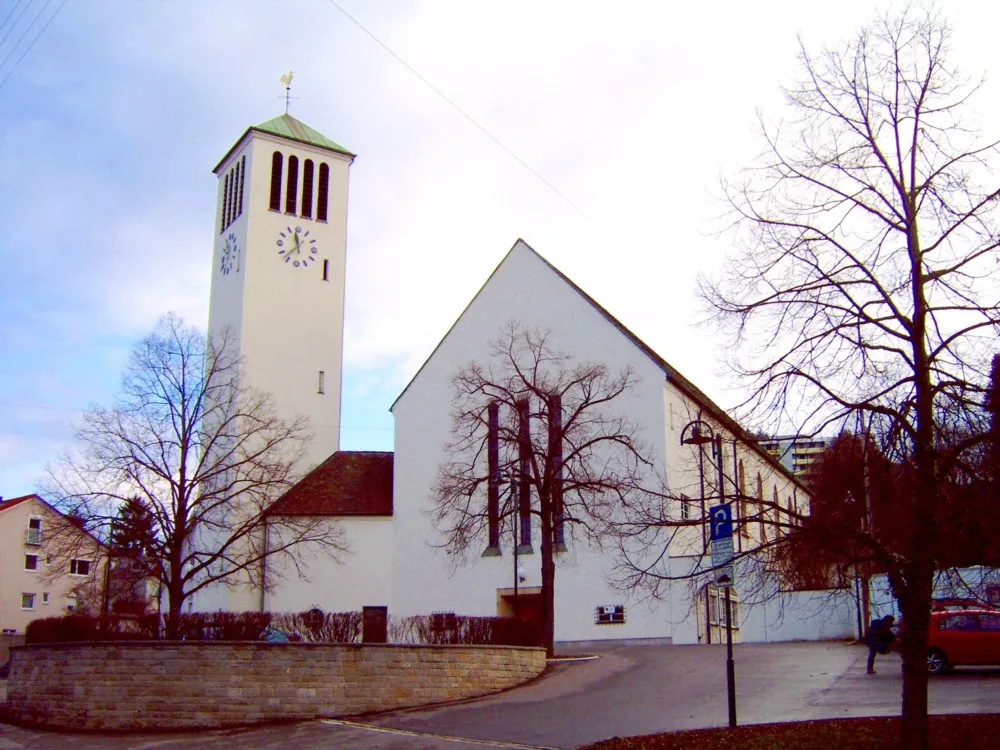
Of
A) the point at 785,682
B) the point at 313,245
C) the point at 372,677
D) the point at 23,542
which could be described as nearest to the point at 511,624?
the point at 372,677

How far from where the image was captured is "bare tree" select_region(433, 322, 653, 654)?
2736 cm

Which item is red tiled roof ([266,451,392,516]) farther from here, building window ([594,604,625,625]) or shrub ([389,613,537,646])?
shrub ([389,613,537,646])

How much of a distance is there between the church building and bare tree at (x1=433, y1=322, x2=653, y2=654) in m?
0.71

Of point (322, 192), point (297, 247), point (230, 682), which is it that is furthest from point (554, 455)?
point (322, 192)

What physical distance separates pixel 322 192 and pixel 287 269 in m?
5.11

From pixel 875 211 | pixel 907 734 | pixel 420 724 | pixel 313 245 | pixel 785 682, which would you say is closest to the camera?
pixel 907 734

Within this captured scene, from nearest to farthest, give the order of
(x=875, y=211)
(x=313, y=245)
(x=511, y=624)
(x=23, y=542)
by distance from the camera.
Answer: (x=875, y=211) → (x=511, y=624) → (x=313, y=245) → (x=23, y=542)

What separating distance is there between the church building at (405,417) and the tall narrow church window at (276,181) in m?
0.07

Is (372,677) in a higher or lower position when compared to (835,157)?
lower

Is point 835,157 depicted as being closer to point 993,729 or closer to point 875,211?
point 875,211

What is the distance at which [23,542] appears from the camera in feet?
212

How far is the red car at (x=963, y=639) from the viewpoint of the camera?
21.5 metres

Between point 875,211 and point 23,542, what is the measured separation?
63618 mm

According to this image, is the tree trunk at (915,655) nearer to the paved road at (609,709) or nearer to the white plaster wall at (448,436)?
the paved road at (609,709)
